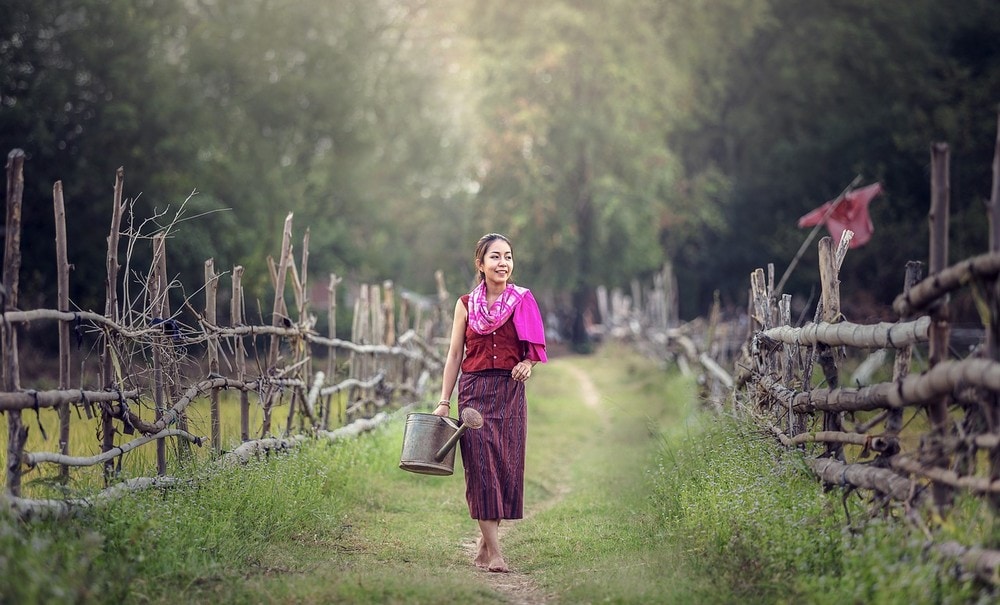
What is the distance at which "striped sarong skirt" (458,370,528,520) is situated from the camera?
596 cm

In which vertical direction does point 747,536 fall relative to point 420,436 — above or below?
below

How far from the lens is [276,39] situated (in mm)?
29609

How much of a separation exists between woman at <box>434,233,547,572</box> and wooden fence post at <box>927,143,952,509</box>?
2.26 meters

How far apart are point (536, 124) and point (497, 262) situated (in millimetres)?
26037

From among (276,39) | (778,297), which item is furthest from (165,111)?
(778,297)

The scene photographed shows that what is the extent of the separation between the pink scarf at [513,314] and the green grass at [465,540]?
1.28m

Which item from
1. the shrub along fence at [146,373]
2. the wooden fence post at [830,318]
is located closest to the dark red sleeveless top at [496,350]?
the shrub along fence at [146,373]

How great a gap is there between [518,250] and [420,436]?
88.4 feet

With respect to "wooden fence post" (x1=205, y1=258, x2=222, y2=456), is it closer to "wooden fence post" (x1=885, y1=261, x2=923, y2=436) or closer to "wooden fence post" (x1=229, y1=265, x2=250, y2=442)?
"wooden fence post" (x1=229, y1=265, x2=250, y2=442)

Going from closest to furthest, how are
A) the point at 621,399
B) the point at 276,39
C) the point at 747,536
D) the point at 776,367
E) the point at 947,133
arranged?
the point at 747,536 → the point at 776,367 → the point at 621,399 → the point at 947,133 → the point at 276,39

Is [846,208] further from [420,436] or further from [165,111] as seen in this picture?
[165,111]

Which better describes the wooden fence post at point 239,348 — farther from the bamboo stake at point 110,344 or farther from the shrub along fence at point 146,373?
the bamboo stake at point 110,344

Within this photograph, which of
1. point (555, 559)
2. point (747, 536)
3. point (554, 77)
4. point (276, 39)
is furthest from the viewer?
point (554, 77)

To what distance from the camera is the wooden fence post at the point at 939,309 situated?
4.30m
